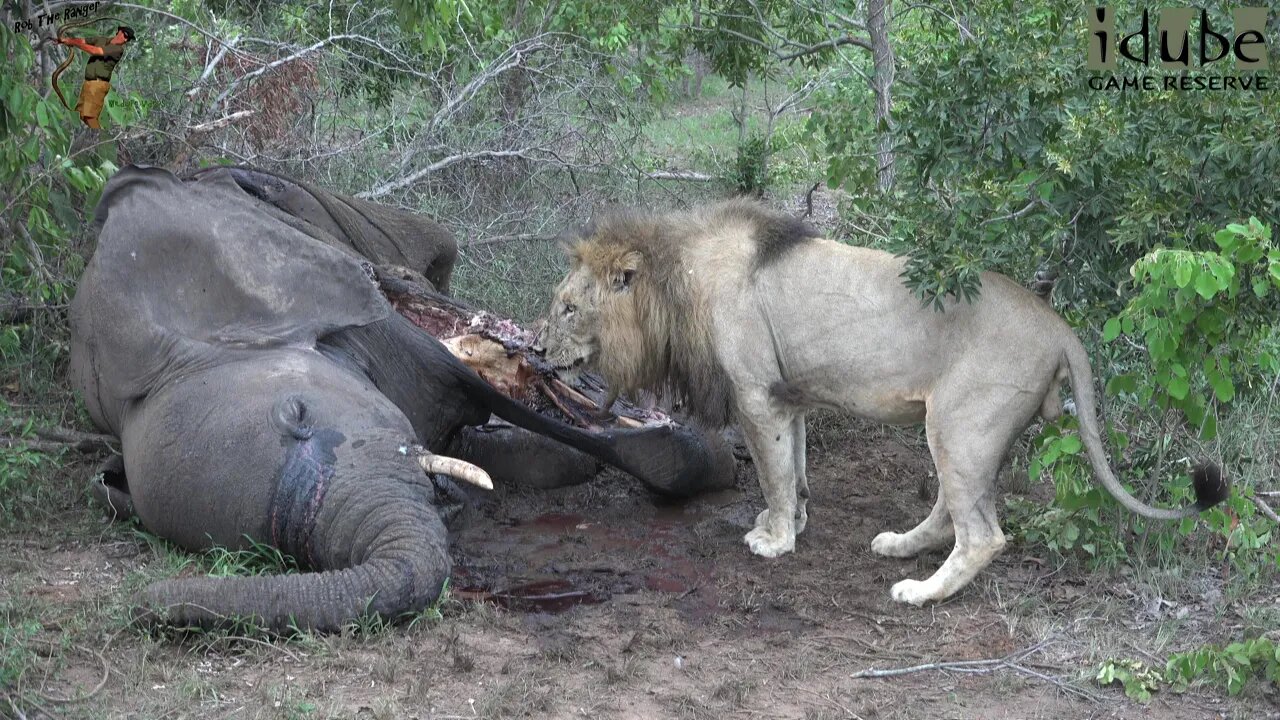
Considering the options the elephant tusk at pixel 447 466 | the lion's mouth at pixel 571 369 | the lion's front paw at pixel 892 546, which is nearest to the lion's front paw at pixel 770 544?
the lion's front paw at pixel 892 546

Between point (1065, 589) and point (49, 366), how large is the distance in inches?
222

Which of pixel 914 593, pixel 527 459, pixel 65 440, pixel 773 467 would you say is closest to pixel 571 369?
pixel 527 459

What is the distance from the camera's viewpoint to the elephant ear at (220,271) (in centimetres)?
647

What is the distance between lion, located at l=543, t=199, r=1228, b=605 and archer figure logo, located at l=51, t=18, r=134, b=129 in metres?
2.76

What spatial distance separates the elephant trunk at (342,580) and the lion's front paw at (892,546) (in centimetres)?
214

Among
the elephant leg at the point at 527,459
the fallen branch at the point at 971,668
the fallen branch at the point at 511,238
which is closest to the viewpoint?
the fallen branch at the point at 971,668

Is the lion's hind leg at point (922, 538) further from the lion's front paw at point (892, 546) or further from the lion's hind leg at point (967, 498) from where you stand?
the lion's hind leg at point (967, 498)

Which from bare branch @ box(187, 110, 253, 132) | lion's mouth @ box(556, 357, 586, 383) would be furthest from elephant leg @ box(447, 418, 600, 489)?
bare branch @ box(187, 110, 253, 132)

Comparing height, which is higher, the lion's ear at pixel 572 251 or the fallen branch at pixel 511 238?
the lion's ear at pixel 572 251

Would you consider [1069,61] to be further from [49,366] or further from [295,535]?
[49,366]

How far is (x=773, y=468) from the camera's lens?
6398mm

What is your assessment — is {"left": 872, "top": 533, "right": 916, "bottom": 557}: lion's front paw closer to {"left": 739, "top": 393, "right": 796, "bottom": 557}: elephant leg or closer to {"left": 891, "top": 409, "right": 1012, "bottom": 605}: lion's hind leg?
{"left": 739, "top": 393, "right": 796, "bottom": 557}: elephant leg

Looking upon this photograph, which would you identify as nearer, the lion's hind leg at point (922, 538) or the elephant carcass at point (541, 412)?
the lion's hind leg at point (922, 538)

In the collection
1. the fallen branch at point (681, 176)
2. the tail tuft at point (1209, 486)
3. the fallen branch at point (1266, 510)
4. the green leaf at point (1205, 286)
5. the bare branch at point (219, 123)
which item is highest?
the bare branch at point (219, 123)
